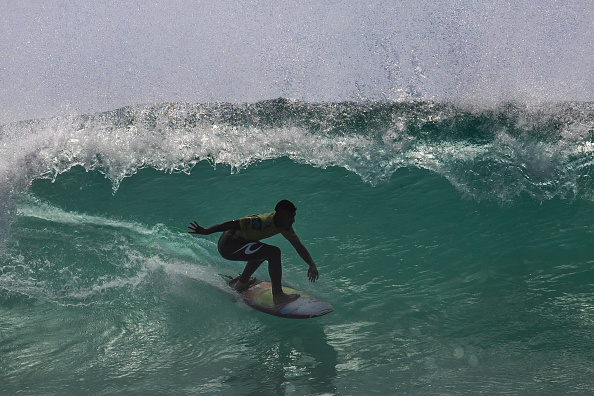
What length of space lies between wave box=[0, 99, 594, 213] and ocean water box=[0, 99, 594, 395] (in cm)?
3

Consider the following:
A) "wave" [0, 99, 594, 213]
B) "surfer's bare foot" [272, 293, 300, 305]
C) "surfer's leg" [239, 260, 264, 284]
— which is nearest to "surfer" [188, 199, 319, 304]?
"surfer's bare foot" [272, 293, 300, 305]

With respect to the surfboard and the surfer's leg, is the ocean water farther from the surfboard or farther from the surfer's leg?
the surfer's leg

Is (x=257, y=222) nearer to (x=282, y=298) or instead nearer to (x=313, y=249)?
(x=282, y=298)

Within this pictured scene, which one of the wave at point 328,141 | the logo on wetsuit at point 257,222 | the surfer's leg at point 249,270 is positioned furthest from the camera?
the wave at point 328,141

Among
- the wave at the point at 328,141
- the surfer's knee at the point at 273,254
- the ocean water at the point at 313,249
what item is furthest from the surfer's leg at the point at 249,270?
the wave at the point at 328,141

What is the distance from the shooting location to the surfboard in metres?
5.18

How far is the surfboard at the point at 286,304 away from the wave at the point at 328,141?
3.05 m

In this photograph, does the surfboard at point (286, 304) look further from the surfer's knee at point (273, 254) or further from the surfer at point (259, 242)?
the surfer's knee at point (273, 254)

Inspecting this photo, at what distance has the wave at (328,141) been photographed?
773 cm

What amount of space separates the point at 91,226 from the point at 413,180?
16.4ft

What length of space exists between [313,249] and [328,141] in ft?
8.56

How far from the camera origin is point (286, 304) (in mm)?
5348

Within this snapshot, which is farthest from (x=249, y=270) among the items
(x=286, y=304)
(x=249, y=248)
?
(x=286, y=304)

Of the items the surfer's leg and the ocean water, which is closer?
the ocean water
